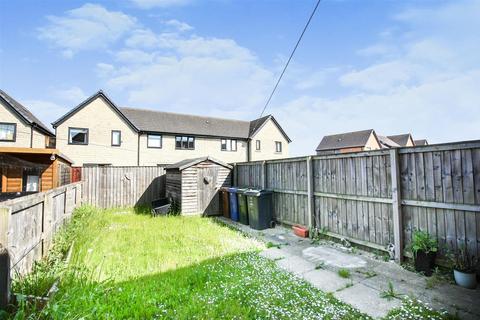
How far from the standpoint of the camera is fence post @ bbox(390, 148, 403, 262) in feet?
15.5

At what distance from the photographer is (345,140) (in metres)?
36.9

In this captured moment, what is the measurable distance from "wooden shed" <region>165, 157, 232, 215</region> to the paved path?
487cm

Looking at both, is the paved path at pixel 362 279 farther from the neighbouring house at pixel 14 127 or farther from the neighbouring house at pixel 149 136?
the neighbouring house at pixel 14 127

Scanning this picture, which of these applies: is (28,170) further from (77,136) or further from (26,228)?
(77,136)

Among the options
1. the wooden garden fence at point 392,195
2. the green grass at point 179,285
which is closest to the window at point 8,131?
the green grass at point 179,285

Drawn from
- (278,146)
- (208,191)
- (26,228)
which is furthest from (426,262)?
(278,146)

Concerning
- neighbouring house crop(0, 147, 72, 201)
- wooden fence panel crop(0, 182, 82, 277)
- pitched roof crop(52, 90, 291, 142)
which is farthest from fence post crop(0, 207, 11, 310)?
pitched roof crop(52, 90, 291, 142)

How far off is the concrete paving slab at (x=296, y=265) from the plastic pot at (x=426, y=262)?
6.16 ft

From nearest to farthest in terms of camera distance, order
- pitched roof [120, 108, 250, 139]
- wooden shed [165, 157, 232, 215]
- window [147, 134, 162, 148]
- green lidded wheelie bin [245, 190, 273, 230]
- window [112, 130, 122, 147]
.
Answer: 1. green lidded wheelie bin [245, 190, 273, 230]
2. wooden shed [165, 157, 232, 215]
3. window [112, 130, 122, 147]
4. window [147, 134, 162, 148]
5. pitched roof [120, 108, 250, 139]

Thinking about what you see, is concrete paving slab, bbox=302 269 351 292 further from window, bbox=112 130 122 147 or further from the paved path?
window, bbox=112 130 122 147

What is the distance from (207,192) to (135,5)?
744 centimetres

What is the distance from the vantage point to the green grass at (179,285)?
2955 mm

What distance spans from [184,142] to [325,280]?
18.2 metres

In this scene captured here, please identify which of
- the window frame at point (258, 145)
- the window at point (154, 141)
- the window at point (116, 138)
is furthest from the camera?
the window frame at point (258, 145)
